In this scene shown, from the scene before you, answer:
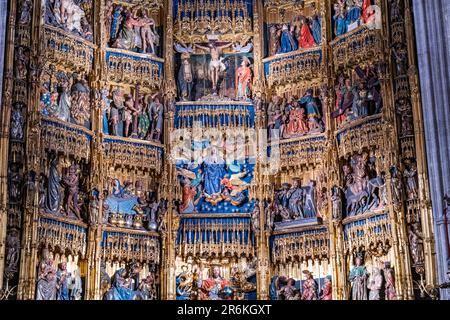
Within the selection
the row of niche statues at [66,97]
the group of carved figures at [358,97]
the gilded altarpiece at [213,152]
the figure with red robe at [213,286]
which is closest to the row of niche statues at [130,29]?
the gilded altarpiece at [213,152]

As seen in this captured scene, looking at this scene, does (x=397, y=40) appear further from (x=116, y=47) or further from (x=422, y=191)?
(x=116, y=47)

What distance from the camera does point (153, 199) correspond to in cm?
1723

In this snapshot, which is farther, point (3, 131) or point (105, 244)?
point (105, 244)

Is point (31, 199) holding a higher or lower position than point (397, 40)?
lower

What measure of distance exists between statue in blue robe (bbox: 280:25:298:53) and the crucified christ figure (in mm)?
1227

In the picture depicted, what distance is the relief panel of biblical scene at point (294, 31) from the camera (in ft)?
58.2

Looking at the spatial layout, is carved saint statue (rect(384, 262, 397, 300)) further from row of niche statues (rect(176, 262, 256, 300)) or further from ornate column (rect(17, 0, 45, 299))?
ornate column (rect(17, 0, 45, 299))

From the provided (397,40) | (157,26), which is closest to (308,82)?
(397,40)

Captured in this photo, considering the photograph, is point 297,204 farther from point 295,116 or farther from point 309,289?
point 295,116

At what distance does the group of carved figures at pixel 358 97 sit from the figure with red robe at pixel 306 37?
44.9 inches

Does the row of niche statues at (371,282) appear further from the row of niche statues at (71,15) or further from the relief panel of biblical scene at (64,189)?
the row of niche statues at (71,15)

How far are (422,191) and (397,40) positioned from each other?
309 centimetres

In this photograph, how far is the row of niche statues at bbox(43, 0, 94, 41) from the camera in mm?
16594

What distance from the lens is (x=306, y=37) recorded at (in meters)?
→ 17.8
